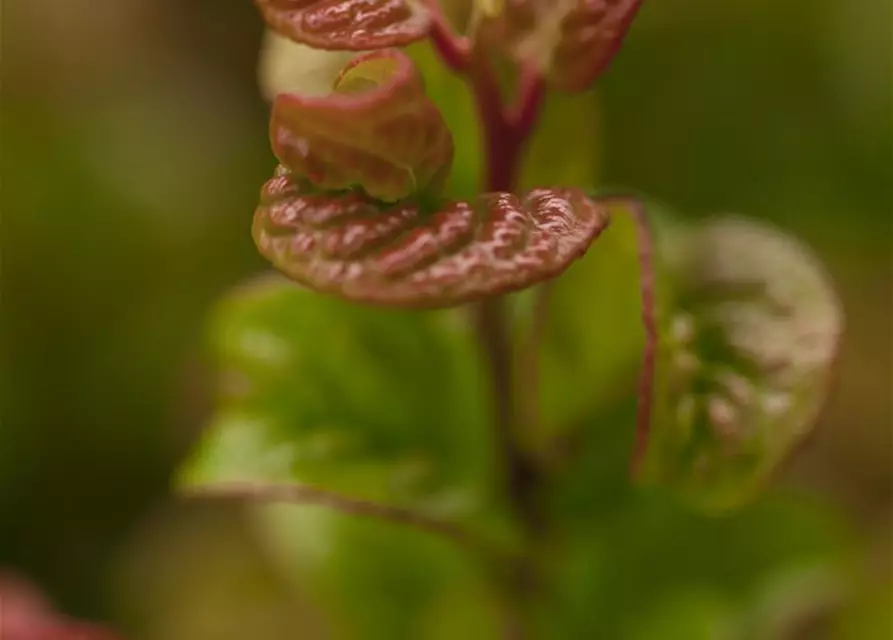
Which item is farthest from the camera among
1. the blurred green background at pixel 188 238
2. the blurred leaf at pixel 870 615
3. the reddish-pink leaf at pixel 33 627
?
the blurred green background at pixel 188 238

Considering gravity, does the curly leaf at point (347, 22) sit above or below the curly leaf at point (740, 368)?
above

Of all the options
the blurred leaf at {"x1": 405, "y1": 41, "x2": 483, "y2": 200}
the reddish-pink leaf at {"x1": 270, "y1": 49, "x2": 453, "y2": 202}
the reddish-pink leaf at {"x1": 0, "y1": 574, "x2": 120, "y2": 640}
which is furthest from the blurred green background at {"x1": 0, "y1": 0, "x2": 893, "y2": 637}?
the reddish-pink leaf at {"x1": 270, "y1": 49, "x2": 453, "y2": 202}

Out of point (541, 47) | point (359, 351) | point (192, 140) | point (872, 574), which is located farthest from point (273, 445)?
point (192, 140)

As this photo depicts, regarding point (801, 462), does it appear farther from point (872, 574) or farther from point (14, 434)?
point (14, 434)

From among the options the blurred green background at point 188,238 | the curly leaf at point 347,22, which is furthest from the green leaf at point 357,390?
the blurred green background at point 188,238

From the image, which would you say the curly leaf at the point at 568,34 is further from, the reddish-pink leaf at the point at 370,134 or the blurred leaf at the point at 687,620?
the blurred leaf at the point at 687,620
